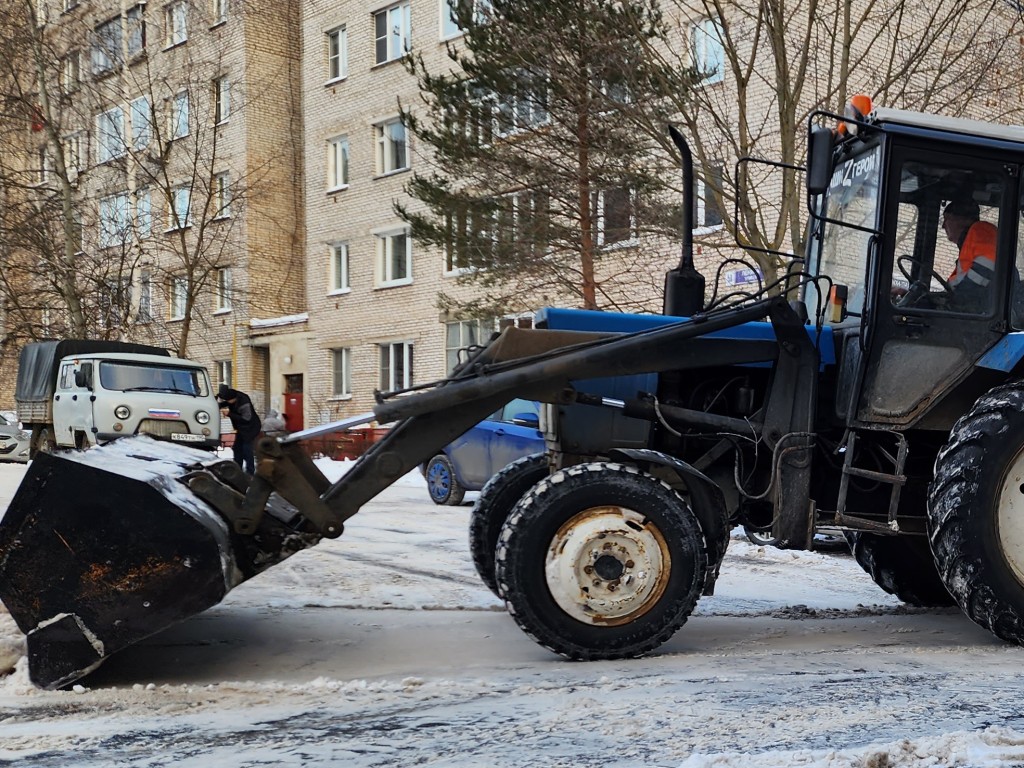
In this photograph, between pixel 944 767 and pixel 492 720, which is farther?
pixel 492 720

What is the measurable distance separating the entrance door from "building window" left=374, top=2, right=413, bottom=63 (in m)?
9.36

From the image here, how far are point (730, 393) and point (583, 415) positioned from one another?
2.46 ft

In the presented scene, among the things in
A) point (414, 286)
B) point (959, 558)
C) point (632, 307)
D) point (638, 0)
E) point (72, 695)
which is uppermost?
point (638, 0)

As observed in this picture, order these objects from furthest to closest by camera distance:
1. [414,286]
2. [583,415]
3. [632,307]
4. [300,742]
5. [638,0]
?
1. [414,286]
2. [632,307]
3. [638,0]
4. [583,415]
5. [300,742]

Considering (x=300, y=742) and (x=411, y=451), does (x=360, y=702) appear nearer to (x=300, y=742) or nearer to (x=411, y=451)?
(x=300, y=742)

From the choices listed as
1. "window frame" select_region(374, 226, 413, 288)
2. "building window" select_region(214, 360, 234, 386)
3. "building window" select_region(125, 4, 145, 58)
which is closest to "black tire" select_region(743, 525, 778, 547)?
"building window" select_region(125, 4, 145, 58)

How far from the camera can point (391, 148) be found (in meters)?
30.4

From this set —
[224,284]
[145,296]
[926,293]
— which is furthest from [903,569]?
[224,284]

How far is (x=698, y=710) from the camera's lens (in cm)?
413

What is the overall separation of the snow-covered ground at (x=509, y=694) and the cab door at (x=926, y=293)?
1.23 m

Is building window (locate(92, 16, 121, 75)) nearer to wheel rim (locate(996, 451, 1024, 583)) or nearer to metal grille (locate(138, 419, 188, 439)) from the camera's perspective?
metal grille (locate(138, 419, 188, 439))

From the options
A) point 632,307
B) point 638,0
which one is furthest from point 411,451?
point 632,307

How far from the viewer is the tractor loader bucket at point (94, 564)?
464 centimetres

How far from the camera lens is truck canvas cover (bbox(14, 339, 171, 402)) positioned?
19969mm
